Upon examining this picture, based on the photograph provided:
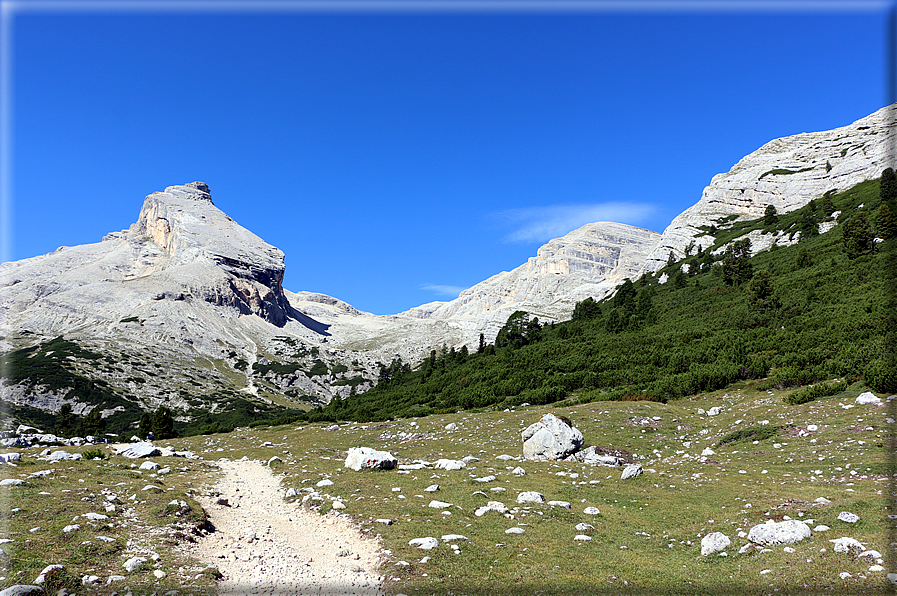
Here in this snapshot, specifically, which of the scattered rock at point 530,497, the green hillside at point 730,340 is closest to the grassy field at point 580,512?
the scattered rock at point 530,497

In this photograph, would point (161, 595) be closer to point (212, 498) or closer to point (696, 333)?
point (212, 498)

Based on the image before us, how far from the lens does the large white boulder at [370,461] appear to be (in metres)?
23.0

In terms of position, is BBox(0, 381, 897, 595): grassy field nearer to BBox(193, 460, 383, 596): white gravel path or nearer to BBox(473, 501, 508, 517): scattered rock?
BBox(473, 501, 508, 517): scattered rock

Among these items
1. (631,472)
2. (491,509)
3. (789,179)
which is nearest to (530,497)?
(491,509)

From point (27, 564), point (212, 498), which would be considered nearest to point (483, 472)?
point (212, 498)

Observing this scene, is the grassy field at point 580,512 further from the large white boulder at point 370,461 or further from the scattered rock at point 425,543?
the large white boulder at point 370,461

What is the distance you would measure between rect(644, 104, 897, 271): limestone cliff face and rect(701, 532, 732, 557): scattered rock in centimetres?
16143

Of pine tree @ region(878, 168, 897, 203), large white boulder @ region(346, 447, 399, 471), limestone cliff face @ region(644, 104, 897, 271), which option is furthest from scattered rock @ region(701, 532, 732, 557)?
limestone cliff face @ region(644, 104, 897, 271)

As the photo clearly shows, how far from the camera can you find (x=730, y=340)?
47.0 meters

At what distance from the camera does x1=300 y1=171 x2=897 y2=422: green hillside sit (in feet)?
114

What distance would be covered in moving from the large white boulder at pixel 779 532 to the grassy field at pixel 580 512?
0.33m

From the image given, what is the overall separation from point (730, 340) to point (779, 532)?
42787 millimetres

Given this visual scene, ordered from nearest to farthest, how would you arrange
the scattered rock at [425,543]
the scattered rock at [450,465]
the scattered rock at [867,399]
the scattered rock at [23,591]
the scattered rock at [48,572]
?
the scattered rock at [23,591] → the scattered rock at [48,572] → the scattered rock at [425,543] → the scattered rock at [867,399] → the scattered rock at [450,465]

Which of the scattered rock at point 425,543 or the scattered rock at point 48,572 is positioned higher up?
the scattered rock at point 48,572
